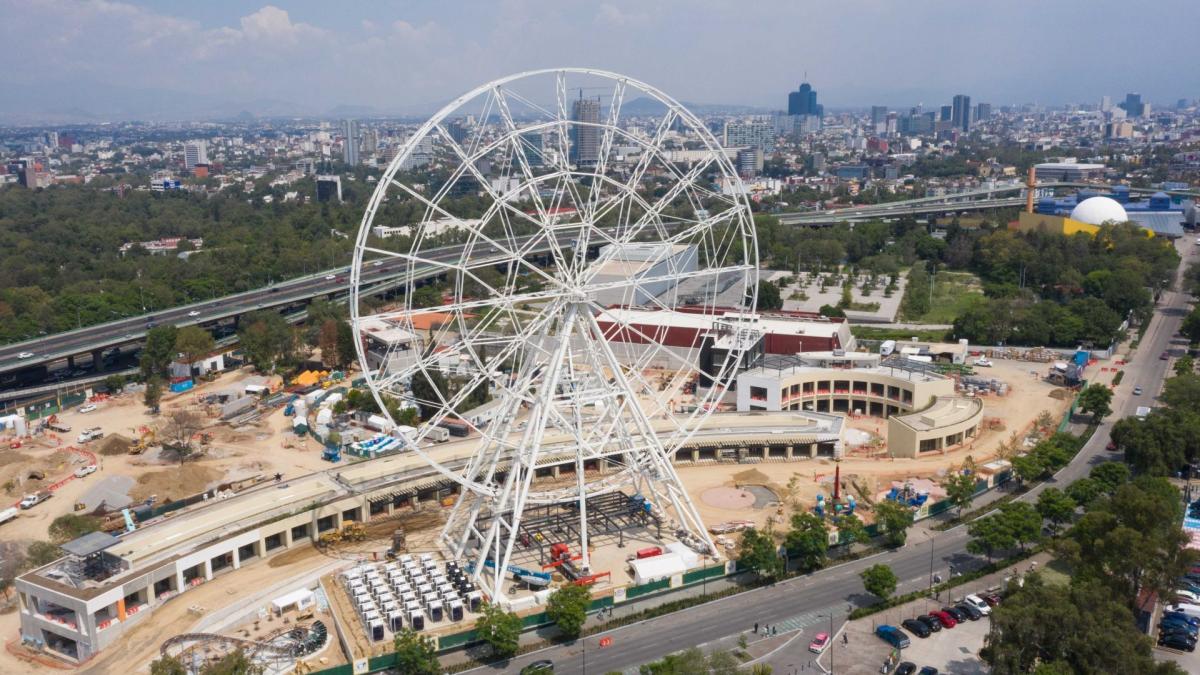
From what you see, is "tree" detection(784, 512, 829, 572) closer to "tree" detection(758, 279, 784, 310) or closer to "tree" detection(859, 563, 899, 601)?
"tree" detection(859, 563, 899, 601)

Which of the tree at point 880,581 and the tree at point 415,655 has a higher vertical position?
the tree at point 880,581

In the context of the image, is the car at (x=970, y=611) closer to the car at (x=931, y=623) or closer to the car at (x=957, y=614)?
the car at (x=957, y=614)

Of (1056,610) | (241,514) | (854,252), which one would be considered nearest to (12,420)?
(241,514)

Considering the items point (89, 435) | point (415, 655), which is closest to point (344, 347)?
point (89, 435)

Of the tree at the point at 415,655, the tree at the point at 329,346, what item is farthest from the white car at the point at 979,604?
the tree at the point at 329,346

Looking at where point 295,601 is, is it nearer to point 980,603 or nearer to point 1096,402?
point 980,603

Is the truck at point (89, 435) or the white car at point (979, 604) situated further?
the truck at point (89, 435)

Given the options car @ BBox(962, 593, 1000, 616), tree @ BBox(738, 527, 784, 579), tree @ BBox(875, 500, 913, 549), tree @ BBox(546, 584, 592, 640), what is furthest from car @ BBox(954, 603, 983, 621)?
tree @ BBox(546, 584, 592, 640)
